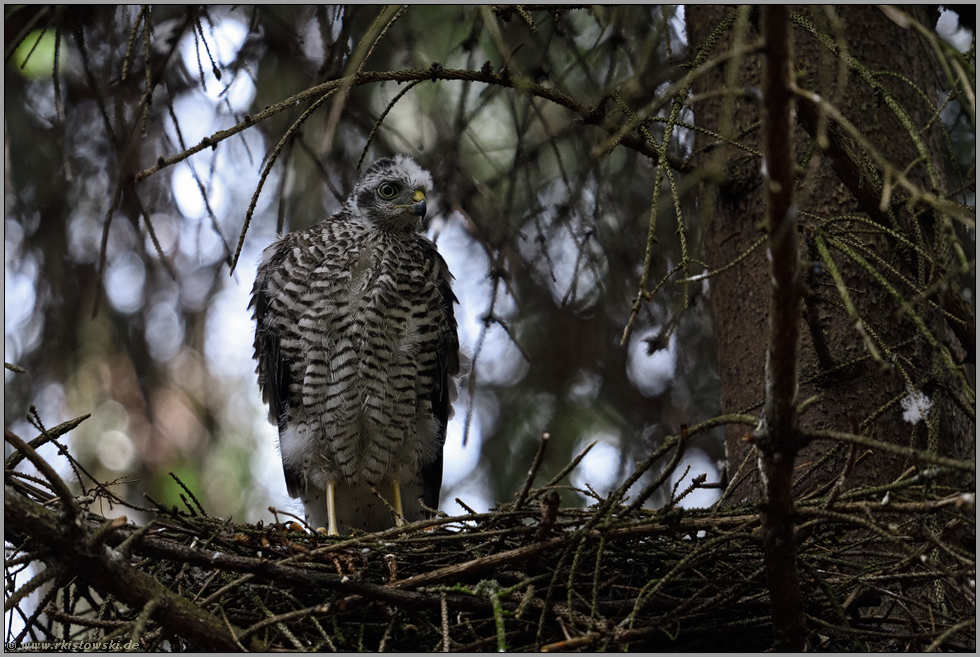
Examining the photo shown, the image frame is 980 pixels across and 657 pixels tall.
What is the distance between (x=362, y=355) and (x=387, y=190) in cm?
95

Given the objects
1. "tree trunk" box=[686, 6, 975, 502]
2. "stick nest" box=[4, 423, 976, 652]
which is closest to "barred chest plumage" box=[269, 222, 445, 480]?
"stick nest" box=[4, 423, 976, 652]

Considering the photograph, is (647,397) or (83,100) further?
(647,397)

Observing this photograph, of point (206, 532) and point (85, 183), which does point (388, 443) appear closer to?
point (206, 532)

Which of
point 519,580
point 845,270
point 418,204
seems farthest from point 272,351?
point 845,270

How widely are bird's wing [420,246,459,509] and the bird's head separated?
0.26 metres

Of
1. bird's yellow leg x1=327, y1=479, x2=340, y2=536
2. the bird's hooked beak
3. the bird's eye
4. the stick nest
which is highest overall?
the bird's eye

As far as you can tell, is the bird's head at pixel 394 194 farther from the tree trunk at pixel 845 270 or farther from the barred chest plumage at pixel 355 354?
the tree trunk at pixel 845 270

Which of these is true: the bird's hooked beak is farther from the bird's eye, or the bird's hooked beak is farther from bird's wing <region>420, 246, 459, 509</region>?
bird's wing <region>420, 246, 459, 509</region>

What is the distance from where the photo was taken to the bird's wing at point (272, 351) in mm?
4059

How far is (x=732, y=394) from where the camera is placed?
3.63 meters

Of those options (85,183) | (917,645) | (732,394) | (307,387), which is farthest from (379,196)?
(917,645)

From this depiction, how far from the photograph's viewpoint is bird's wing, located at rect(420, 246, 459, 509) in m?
4.25

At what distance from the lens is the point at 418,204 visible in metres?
4.25

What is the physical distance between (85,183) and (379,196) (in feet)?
5.46
